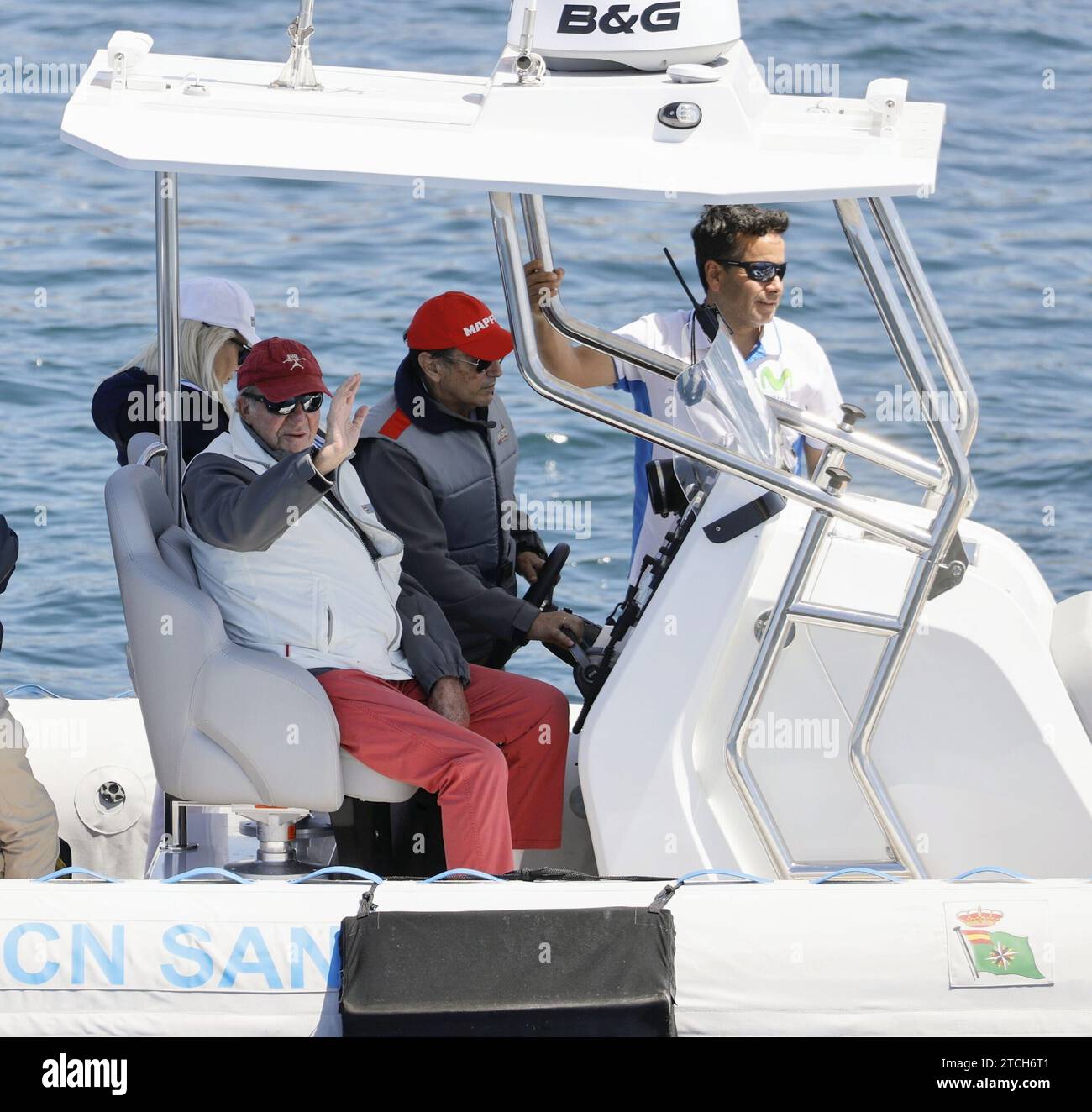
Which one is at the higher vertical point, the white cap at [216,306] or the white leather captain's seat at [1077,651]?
the white cap at [216,306]

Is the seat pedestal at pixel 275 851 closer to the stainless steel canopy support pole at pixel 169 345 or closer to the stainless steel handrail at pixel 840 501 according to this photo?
the stainless steel canopy support pole at pixel 169 345

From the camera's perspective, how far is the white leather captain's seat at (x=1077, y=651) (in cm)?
310

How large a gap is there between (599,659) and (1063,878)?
0.87 metres

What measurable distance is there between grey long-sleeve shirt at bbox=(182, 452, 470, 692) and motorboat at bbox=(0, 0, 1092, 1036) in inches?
5.3

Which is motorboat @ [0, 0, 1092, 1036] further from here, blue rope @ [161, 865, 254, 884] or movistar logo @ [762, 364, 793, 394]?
movistar logo @ [762, 364, 793, 394]

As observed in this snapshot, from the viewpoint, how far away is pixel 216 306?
3602mm

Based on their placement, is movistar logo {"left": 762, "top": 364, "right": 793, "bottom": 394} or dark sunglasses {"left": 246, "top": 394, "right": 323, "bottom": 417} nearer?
dark sunglasses {"left": 246, "top": 394, "right": 323, "bottom": 417}

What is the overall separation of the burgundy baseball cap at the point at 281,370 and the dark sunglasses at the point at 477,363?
1.15 ft

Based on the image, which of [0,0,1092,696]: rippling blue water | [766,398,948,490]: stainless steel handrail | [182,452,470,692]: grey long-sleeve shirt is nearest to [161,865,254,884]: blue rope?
[182,452,470,692]: grey long-sleeve shirt

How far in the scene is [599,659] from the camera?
10.9 ft

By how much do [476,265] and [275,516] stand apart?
20.1 ft

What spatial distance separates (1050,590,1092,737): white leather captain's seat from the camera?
10.2 feet

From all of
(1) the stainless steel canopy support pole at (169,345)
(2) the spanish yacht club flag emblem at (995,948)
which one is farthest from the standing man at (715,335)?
(2) the spanish yacht club flag emblem at (995,948)

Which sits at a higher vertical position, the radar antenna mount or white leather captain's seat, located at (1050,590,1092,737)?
the radar antenna mount
